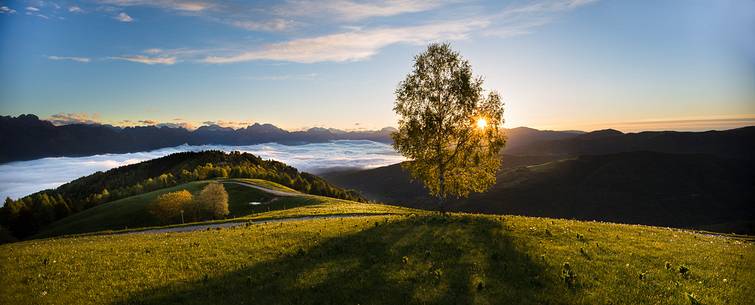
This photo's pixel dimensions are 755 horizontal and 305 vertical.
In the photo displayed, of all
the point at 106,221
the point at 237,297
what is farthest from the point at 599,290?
the point at 106,221

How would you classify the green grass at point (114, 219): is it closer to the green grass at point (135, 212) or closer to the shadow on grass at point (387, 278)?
the green grass at point (135, 212)

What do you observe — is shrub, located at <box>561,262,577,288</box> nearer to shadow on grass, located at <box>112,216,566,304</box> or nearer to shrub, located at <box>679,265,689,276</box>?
shadow on grass, located at <box>112,216,566,304</box>

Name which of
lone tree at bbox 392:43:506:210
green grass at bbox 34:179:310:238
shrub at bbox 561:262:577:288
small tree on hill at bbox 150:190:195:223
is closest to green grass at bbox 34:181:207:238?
green grass at bbox 34:179:310:238

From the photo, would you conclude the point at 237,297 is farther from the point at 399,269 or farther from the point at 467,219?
the point at 467,219

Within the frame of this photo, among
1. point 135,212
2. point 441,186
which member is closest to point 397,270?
point 441,186

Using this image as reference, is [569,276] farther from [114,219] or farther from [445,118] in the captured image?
[114,219]

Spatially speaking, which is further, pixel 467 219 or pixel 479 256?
pixel 467 219

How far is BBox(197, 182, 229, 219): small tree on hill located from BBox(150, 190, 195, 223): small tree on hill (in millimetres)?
3563

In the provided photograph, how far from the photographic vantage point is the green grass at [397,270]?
15742 millimetres

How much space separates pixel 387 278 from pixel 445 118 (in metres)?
31.0

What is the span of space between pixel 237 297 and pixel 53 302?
24.0 feet

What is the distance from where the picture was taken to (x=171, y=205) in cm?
8844

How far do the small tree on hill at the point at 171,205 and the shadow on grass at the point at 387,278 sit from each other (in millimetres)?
77641

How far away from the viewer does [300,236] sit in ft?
90.2
